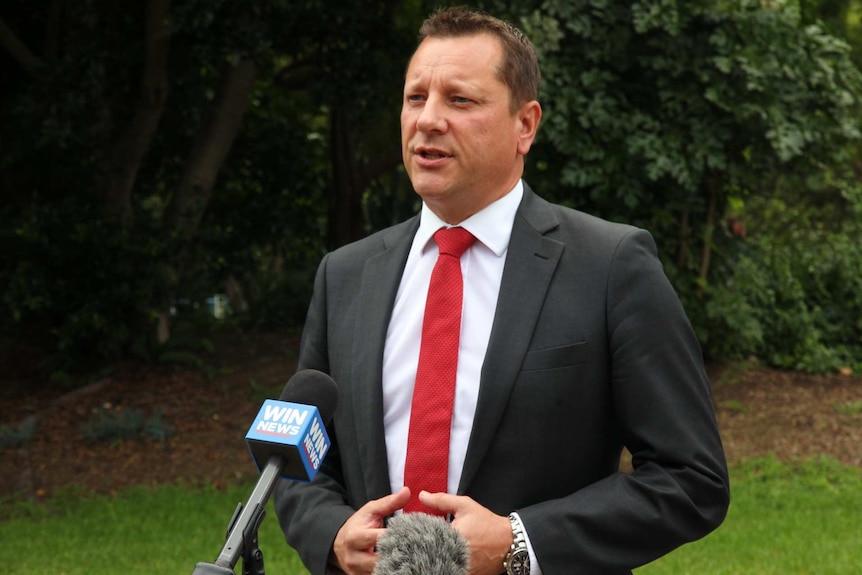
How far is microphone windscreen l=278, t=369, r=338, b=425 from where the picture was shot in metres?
2.35

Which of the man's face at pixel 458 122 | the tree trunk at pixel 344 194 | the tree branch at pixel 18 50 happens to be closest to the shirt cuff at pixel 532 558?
the man's face at pixel 458 122

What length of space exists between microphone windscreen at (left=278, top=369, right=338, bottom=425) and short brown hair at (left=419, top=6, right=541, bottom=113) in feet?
2.93

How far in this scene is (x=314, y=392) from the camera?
7.80 ft

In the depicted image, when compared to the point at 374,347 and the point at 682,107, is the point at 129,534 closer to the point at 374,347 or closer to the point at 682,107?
the point at 374,347

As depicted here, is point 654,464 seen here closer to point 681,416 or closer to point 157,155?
point 681,416

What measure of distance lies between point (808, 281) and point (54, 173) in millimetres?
9087

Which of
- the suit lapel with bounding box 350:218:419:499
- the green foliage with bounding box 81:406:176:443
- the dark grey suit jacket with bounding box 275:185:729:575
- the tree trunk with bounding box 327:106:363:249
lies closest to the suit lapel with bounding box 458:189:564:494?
the dark grey suit jacket with bounding box 275:185:729:575

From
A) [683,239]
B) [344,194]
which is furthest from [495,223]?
[344,194]

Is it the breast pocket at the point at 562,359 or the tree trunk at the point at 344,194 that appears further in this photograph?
the tree trunk at the point at 344,194

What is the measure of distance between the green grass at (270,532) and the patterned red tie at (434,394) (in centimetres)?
473

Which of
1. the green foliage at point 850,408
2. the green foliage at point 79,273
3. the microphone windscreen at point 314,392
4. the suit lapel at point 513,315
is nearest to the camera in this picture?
the microphone windscreen at point 314,392

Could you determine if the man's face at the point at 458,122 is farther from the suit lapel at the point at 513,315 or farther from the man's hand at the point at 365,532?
the man's hand at the point at 365,532

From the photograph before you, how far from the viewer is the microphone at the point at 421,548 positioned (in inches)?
87.4

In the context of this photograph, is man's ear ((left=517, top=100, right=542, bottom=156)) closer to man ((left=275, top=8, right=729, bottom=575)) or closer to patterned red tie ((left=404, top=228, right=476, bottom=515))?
man ((left=275, top=8, right=729, bottom=575))
